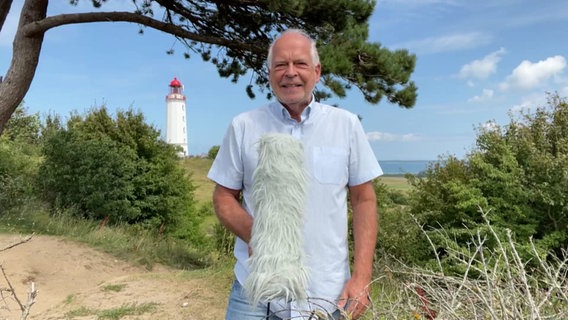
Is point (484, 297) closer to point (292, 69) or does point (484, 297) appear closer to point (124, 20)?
point (292, 69)

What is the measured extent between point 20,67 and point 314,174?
6793 millimetres

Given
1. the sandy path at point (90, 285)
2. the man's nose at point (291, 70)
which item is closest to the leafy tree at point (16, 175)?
the sandy path at point (90, 285)

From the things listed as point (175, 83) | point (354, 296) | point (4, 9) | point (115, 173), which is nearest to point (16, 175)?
point (115, 173)

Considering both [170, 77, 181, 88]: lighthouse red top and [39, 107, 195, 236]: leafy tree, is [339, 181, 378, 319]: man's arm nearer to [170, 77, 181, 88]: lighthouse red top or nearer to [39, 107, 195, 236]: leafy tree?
[39, 107, 195, 236]: leafy tree

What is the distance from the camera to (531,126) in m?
6.01

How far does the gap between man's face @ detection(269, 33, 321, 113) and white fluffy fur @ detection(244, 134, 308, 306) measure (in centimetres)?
29

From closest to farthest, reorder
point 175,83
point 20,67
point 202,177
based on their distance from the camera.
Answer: point 20,67, point 202,177, point 175,83

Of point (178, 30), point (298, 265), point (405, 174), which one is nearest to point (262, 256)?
point (298, 265)

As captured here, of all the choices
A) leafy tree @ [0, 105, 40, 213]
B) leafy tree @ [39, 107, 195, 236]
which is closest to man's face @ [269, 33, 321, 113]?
leafy tree @ [39, 107, 195, 236]

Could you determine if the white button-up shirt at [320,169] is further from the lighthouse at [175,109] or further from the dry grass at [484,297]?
the lighthouse at [175,109]

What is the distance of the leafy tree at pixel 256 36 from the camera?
225 inches

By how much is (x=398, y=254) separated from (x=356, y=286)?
4.60m

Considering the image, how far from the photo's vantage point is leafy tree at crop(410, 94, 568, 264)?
5.25 meters

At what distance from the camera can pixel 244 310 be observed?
1.59m
